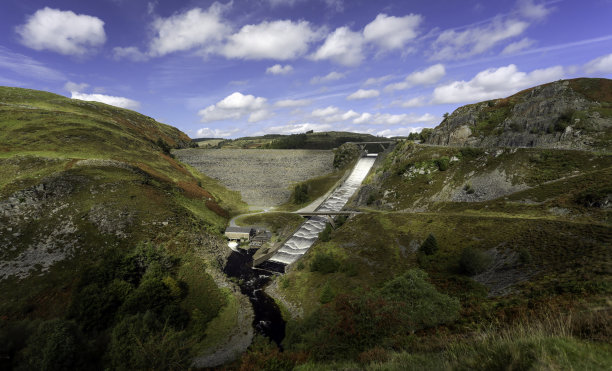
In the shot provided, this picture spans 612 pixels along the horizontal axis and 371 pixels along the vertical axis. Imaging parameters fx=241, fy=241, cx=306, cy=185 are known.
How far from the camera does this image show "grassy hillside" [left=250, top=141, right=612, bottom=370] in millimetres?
7195

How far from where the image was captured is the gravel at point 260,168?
8194 centimetres

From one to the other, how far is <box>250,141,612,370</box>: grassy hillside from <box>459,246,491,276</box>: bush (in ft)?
0.36

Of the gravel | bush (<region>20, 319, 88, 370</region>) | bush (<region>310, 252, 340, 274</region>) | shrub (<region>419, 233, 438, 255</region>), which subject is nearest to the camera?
bush (<region>20, 319, 88, 370</region>)

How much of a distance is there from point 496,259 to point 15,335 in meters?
40.5

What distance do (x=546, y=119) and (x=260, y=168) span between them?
3104 inches

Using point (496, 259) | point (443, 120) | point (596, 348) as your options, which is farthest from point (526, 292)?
point (443, 120)

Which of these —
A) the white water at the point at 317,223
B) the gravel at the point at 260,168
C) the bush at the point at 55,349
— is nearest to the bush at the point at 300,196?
the gravel at the point at 260,168

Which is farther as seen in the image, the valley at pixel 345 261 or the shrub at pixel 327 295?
the shrub at pixel 327 295

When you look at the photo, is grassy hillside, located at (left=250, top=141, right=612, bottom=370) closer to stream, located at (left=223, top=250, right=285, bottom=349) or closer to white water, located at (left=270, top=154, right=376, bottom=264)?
stream, located at (left=223, top=250, right=285, bottom=349)

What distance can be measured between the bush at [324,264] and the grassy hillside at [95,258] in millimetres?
13415

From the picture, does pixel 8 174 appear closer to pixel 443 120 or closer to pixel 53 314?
pixel 53 314

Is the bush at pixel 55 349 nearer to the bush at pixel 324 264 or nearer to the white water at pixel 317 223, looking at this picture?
the bush at pixel 324 264

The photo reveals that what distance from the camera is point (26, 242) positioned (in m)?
31.1

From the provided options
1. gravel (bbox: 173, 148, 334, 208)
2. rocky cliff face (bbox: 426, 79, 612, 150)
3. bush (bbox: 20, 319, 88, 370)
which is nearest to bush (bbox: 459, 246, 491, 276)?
rocky cliff face (bbox: 426, 79, 612, 150)
